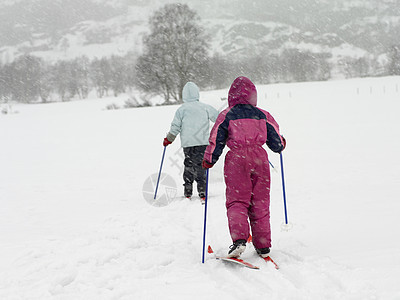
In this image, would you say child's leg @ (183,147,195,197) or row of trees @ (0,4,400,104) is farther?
row of trees @ (0,4,400,104)

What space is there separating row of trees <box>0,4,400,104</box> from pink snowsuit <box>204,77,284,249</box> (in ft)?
107

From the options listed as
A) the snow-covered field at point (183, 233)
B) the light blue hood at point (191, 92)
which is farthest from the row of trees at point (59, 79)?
the light blue hood at point (191, 92)

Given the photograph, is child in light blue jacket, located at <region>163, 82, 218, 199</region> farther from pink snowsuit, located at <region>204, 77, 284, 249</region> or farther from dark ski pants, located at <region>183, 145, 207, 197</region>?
pink snowsuit, located at <region>204, 77, 284, 249</region>

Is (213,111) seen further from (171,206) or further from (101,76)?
(101,76)

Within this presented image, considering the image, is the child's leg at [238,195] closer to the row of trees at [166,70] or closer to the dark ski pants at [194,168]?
the dark ski pants at [194,168]

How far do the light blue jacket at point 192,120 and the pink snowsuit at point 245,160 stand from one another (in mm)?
2610

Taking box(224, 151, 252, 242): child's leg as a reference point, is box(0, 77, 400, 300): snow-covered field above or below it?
below

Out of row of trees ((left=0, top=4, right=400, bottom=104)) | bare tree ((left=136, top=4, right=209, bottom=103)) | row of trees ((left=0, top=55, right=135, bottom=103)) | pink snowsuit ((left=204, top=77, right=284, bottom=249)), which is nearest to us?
pink snowsuit ((left=204, top=77, right=284, bottom=249))

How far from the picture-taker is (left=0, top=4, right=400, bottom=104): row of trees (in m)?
35.9

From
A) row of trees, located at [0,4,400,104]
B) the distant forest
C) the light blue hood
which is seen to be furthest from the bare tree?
the distant forest

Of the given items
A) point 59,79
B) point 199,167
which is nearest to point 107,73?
point 59,79

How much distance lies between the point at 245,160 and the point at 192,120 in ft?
9.49

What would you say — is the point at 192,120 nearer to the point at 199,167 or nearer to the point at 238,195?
the point at 199,167

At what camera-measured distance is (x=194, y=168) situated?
6.22 m
